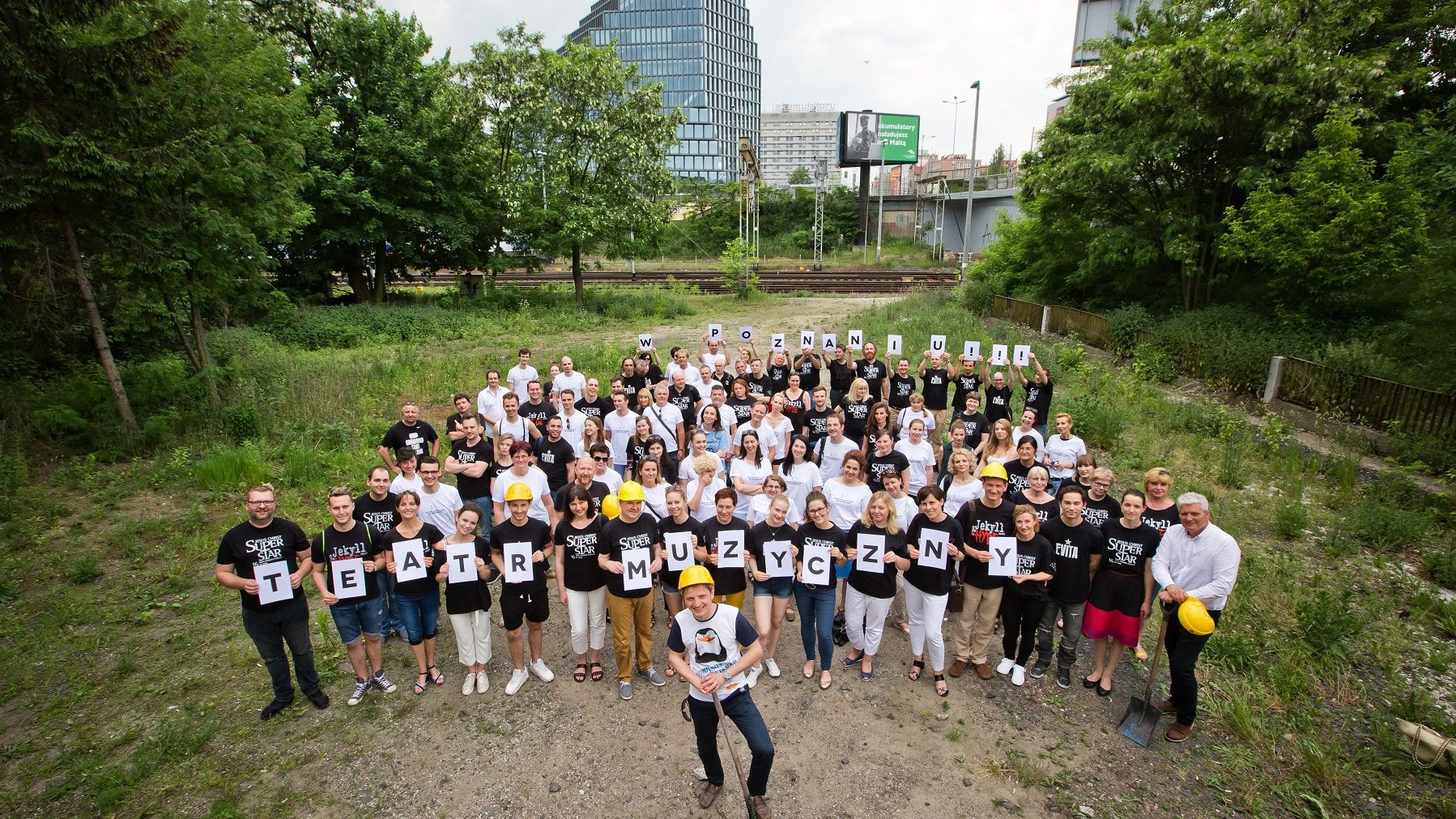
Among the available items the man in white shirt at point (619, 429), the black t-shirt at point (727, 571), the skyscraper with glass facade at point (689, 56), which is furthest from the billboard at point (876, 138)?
the skyscraper with glass facade at point (689, 56)

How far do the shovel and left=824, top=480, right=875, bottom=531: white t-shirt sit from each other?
2.57m

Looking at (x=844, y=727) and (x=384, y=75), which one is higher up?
(x=384, y=75)

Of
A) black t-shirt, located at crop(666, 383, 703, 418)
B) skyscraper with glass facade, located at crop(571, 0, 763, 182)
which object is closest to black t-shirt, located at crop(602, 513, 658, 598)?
black t-shirt, located at crop(666, 383, 703, 418)

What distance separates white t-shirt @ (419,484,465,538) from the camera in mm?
6688

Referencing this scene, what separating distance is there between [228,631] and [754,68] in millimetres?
177048

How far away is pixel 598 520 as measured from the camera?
19.9 feet

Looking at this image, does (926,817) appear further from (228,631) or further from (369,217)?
(369,217)

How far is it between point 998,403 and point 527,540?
22.6 feet

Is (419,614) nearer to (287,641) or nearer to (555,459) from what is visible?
(287,641)

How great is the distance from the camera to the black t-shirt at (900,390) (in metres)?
10.7

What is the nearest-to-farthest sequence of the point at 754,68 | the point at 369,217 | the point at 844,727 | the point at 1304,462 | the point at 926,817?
1. the point at 926,817
2. the point at 844,727
3. the point at 1304,462
4. the point at 369,217
5. the point at 754,68

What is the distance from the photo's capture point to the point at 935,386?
10.7m

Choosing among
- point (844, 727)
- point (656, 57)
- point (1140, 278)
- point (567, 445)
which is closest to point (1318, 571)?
point (844, 727)

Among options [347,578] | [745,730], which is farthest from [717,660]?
[347,578]
